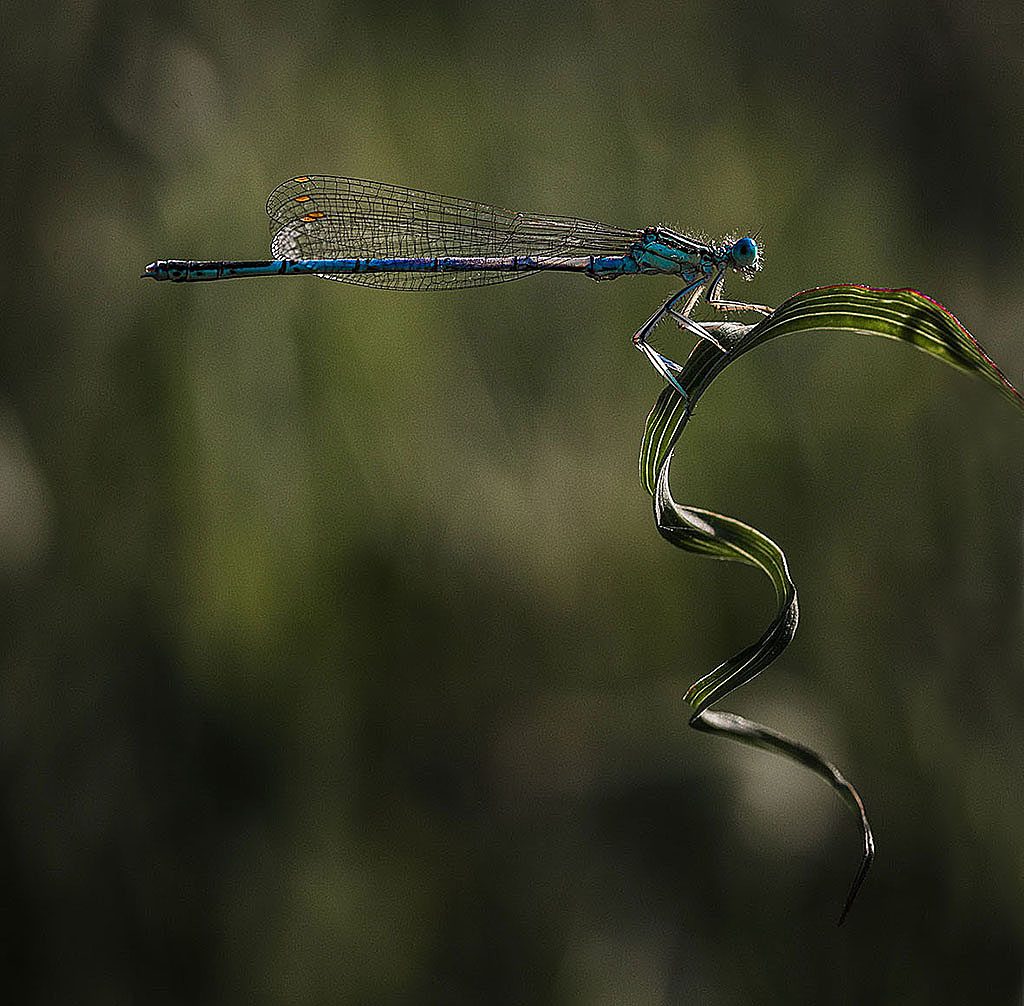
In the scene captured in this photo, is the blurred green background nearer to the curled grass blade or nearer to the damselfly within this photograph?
the damselfly

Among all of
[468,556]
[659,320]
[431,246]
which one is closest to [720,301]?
[659,320]

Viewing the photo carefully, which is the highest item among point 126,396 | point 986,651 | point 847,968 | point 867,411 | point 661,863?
point 867,411

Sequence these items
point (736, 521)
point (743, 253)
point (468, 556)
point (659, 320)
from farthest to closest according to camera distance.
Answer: point (468, 556)
point (743, 253)
point (659, 320)
point (736, 521)

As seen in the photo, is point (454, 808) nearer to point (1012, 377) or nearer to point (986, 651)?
point (986, 651)

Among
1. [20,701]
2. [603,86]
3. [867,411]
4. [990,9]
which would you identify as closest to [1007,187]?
[990,9]

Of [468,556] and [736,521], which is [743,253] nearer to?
[736,521]

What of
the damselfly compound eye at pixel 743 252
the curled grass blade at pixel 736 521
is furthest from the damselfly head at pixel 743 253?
the curled grass blade at pixel 736 521
